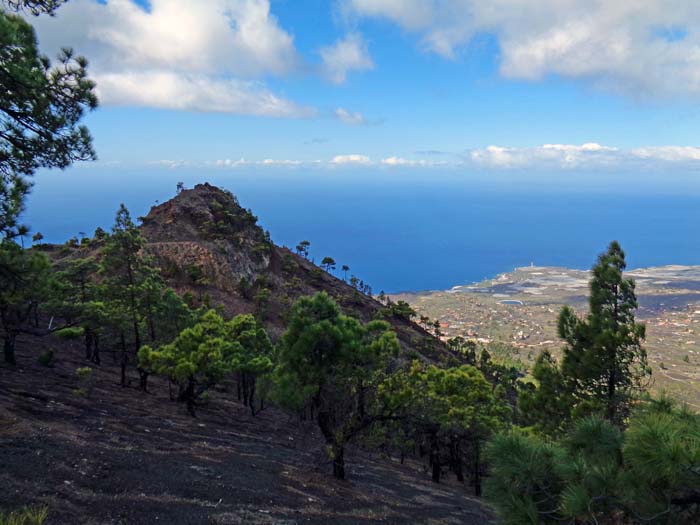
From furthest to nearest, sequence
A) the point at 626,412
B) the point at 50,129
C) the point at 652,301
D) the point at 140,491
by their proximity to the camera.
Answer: the point at 652,301, the point at 626,412, the point at 140,491, the point at 50,129

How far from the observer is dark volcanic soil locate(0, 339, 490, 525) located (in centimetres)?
857

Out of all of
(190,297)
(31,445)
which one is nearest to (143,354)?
(31,445)

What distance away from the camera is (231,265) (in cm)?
A: 5216

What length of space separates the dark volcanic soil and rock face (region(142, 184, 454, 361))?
2358 cm

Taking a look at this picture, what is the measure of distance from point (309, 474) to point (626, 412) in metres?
10.1

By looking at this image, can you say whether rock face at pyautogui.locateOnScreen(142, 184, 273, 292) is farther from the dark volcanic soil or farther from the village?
the village

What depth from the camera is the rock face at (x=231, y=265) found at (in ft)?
153

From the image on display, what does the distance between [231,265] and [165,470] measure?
140 feet

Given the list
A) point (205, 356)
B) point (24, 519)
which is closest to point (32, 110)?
point (24, 519)

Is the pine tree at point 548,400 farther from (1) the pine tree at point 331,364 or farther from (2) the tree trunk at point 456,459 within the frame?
(2) the tree trunk at point 456,459

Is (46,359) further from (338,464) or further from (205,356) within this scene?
(338,464)

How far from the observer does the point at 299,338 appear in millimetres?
12531

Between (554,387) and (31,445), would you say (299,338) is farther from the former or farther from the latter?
(554,387)

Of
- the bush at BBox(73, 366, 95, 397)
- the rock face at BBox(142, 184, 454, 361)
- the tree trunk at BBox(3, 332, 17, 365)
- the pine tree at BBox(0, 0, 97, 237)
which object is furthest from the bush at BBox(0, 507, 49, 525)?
the rock face at BBox(142, 184, 454, 361)
